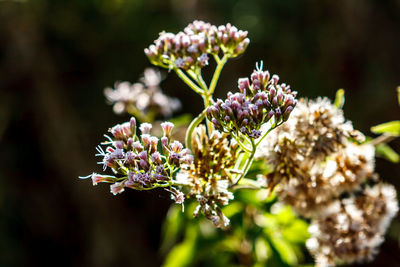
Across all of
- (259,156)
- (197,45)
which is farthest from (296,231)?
(197,45)

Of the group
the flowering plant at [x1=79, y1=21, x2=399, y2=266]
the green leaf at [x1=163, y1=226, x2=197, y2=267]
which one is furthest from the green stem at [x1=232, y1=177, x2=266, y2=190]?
the green leaf at [x1=163, y1=226, x2=197, y2=267]

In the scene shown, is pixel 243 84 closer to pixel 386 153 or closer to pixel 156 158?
pixel 156 158

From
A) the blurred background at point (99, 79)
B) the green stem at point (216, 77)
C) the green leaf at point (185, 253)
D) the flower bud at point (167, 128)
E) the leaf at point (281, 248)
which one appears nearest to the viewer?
the flower bud at point (167, 128)

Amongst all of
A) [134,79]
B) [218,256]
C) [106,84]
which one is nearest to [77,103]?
[106,84]

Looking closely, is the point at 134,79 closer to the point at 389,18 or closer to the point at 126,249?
the point at 126,249

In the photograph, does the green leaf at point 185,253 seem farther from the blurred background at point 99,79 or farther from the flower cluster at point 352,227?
the blurred background at point 99,79

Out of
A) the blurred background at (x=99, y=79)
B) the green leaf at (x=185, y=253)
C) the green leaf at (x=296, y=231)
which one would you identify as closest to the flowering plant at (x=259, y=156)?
the green leaf at (x=296, y=231)
